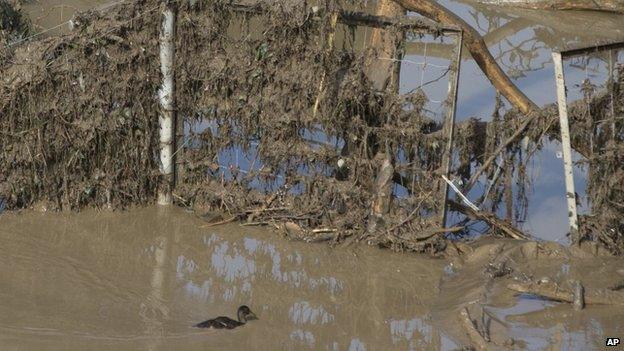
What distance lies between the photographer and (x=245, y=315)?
7.33m

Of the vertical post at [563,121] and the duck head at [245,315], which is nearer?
the duck head at [245,315]

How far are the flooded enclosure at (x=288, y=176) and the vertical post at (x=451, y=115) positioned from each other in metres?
0.02

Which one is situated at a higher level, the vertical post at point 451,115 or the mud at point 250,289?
the vertical post at point 451,115

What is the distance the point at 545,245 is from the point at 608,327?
143 cm

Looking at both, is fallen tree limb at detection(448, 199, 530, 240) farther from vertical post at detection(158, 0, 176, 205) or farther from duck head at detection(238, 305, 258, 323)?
vertical post at detection(158, 0, 176, 205)

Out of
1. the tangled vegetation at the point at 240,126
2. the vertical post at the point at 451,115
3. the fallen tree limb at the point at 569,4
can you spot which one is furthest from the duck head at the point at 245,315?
the fallen tree limb at the point at 569,4

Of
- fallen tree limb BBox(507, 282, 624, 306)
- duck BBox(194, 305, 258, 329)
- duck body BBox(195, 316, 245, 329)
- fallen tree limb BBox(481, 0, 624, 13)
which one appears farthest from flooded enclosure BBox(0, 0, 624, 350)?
fallen tree limb BBox(481, 0, 624, 13)

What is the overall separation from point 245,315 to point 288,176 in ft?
7.28

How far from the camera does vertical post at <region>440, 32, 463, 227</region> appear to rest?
8586mm

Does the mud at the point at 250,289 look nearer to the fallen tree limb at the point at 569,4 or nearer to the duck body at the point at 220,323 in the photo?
the duck body at the point at 220,323

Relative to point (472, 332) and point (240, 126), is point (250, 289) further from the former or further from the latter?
point (472, 332)

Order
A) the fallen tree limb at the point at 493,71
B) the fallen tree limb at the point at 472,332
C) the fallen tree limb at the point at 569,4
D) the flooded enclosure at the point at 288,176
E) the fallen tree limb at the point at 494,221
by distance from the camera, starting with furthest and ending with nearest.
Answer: the fallen tree limb at the point at 569,4, the fallen tree limb at the point at 493,71, the fallen tree limb at the point at 494,221, the flooded enclosure at the point at 288,176, the fallen tree limb at the point at 472,332

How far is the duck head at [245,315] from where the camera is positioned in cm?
730

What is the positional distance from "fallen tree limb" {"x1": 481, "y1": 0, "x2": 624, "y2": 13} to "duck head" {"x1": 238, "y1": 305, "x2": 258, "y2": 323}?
1571 cm
